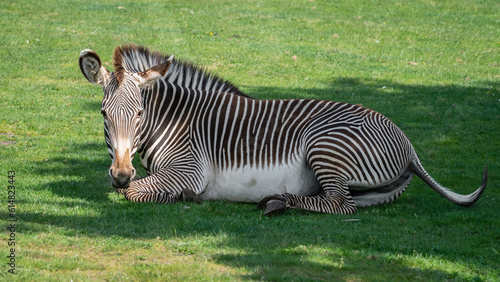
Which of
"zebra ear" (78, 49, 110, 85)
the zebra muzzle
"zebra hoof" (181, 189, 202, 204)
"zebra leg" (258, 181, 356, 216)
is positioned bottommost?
"zebra hoof" (181, 189, 202, 204)

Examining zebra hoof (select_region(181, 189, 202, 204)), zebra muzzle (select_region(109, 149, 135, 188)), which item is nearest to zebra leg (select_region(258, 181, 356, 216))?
zebra hoof (select_region(181, 189, 202, 204))

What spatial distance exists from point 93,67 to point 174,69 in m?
1.52

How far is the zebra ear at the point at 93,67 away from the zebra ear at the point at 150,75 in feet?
1.31

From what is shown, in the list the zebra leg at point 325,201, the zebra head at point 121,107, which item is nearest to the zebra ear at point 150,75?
the zebra head at point 121,107

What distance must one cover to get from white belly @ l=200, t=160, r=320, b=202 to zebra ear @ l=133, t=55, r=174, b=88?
156 centimetres

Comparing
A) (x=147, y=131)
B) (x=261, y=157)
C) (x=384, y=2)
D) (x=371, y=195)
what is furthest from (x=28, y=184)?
(x=384, y=2)

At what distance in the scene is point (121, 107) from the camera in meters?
6.90

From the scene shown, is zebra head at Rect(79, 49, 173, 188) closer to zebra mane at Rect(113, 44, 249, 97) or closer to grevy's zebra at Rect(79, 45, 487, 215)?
grevy's zebra at Rect(79, 45, 487, 215)

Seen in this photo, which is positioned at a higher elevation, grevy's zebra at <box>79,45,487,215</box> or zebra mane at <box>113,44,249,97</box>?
zebra mane at <box>113,44,249,97</box>

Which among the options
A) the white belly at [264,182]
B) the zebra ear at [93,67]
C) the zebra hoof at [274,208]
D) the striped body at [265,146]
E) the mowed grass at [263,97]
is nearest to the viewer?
the mowed grass at [263,97]

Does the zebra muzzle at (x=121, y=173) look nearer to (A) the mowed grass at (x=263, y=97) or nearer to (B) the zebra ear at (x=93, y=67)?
(A) the mowed grass at (x=263, y=97)

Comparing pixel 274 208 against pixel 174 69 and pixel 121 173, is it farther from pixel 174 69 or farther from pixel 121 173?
pixel 174 69

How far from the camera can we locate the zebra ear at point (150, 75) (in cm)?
735

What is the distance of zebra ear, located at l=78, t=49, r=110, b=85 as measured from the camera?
7.10m
